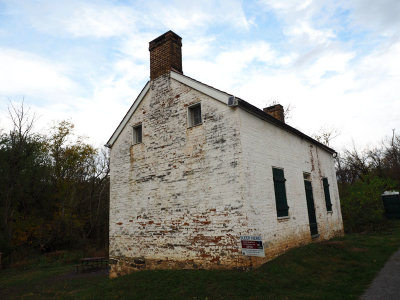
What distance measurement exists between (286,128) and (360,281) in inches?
239

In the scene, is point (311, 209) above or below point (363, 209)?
above

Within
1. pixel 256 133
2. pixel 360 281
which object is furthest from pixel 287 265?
pixel 256 133

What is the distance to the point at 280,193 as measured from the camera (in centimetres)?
1031

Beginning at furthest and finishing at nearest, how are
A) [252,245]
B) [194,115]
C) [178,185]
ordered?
[194,115] < [178,185] < [252,245]

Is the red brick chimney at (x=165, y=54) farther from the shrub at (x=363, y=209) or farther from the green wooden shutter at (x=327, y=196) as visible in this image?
the shrub at (x=363, y=209)

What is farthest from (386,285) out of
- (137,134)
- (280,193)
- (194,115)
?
(137,134)

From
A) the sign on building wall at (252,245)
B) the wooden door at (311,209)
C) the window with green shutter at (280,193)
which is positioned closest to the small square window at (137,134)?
the window with green shutter at (280,193)

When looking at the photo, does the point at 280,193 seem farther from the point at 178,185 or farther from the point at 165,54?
the point at 165,54

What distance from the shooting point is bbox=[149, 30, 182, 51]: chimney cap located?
11.7 m

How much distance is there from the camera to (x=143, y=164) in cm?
1161

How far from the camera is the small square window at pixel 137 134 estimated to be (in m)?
12.5

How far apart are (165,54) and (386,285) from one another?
10.7m

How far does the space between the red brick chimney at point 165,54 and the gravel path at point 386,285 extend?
9576mm

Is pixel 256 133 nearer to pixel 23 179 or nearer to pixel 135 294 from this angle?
pixel 135 294
